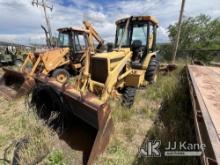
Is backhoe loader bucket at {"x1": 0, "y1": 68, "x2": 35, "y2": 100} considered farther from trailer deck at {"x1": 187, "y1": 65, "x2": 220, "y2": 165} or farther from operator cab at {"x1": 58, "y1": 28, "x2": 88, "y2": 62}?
trailer deck at {"x1": 187, "y1": 65, "x2": 220, "y2": 165}

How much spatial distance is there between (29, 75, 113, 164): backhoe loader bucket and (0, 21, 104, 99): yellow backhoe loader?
1.44 metres

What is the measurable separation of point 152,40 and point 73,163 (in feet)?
15.4

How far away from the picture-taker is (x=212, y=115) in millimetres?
1977

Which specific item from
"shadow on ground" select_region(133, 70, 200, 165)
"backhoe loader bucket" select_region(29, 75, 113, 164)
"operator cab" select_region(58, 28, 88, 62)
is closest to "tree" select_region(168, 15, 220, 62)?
"operator cab" select_region(58, 28, 88, 62)

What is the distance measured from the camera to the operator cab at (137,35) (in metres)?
5.52

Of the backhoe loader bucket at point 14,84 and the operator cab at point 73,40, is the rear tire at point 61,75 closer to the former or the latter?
the operator cab at point 73,40

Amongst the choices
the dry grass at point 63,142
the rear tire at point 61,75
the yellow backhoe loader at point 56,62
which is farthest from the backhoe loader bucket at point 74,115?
the rear tire at point 61,75

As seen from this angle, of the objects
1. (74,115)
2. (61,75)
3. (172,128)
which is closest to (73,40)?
(61,75)

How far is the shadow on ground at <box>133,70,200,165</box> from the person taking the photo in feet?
8.30

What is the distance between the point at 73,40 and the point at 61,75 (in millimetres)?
1657

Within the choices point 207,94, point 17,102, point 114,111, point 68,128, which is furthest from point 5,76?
point 207,94

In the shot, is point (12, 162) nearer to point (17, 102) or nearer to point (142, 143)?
point (142, 143)

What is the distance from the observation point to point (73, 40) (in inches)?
301

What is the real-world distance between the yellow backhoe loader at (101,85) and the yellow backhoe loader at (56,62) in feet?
4.64
